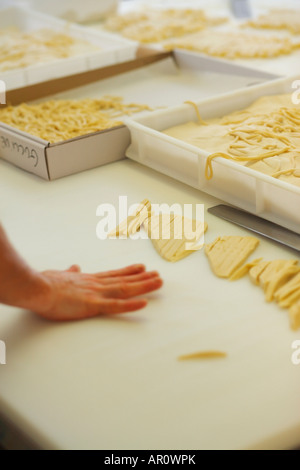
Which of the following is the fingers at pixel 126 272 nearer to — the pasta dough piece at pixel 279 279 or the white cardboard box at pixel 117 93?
the pasta dough piece at pixel 279 279

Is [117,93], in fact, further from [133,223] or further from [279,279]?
[279,279]

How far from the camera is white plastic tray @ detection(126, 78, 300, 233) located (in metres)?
1.60

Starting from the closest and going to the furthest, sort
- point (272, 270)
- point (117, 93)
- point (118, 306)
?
point (118, 306), point (272, 270), point (117, 93)

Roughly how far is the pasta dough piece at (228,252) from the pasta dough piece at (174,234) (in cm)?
5

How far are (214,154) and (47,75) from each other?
4.51ft

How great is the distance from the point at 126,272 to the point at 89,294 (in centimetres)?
13

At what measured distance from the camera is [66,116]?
2.29 meters

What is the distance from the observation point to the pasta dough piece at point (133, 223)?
1.65 metres

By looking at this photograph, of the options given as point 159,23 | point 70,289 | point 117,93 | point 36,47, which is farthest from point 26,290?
point 159,23

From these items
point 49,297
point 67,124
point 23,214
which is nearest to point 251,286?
point 49,297

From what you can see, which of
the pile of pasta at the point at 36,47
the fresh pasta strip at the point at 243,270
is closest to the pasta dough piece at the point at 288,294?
the fresh pasta strip at the point at 243,270

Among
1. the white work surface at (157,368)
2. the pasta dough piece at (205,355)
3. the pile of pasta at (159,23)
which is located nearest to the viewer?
the white work surface at (157,368)

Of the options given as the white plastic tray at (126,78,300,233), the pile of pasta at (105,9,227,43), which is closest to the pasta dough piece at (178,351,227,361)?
the white plastic tray at (126,78,300,233)

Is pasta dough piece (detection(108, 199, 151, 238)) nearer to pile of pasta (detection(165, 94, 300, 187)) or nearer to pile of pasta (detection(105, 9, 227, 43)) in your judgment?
pile of pasta (detection(165, 94, 300, 187))
